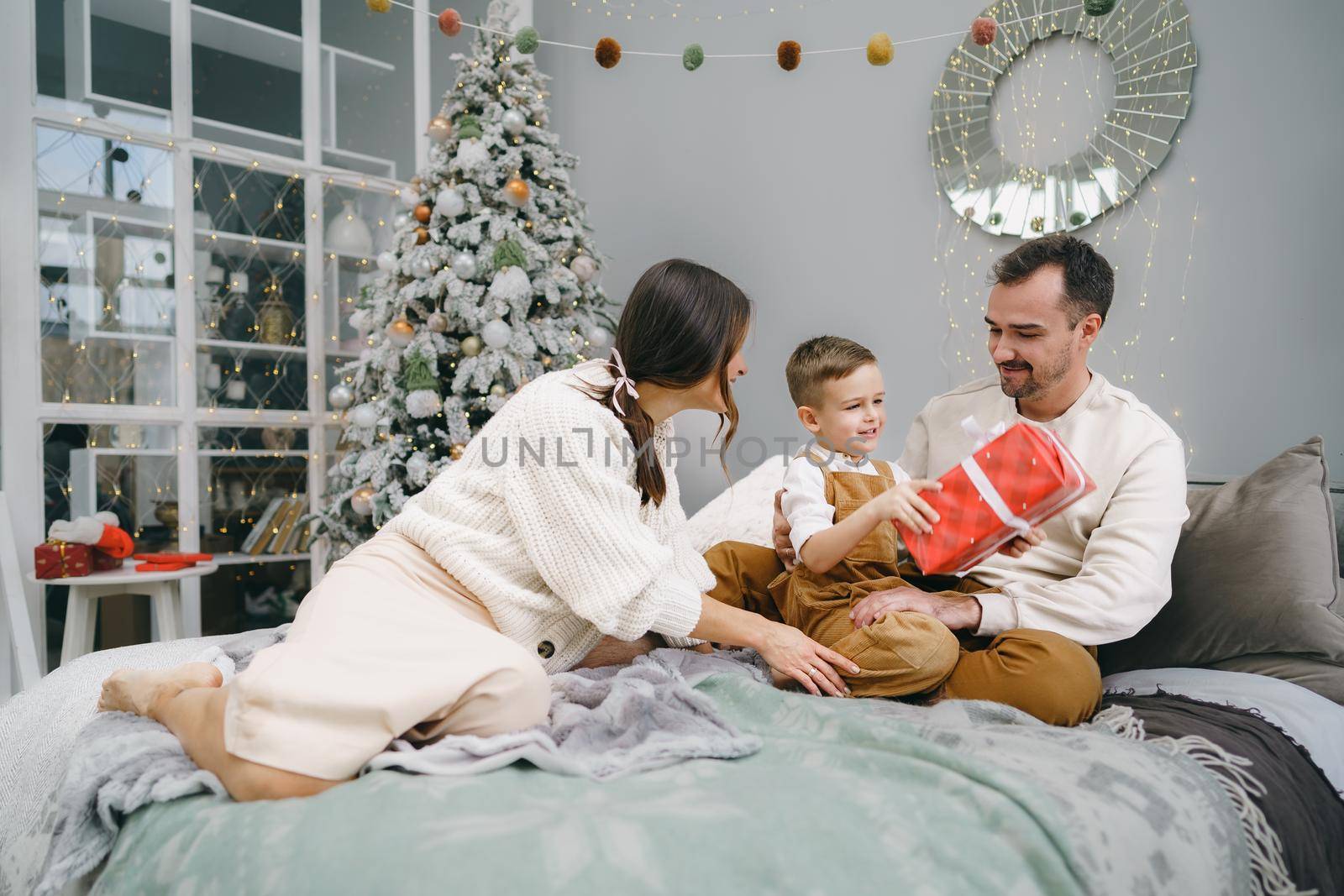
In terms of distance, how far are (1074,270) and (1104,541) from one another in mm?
547

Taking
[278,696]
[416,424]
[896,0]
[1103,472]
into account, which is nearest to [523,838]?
[278,696]

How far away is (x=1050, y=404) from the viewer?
1.77 meters

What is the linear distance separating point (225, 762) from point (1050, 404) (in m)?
1.58

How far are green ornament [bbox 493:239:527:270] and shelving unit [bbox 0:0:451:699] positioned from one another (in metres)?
0.92

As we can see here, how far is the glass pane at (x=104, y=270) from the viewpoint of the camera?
320 centimetres

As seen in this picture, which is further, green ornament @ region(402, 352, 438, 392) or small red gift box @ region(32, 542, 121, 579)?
green ornament @ region(402, 352, 438, 392)

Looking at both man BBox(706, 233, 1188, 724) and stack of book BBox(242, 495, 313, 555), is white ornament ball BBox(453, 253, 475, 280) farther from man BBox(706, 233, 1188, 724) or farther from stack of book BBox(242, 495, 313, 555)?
man BBox(706, 233, 1188, 724)

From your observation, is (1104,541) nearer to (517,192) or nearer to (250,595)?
(517,192)

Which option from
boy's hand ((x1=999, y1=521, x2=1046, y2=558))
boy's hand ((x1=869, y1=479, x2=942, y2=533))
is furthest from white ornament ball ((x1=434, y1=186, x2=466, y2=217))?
boy's hand ((x1=999, y1=521, x2=1046, y2=558))

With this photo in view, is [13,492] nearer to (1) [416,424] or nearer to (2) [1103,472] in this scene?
(1) [416,424]

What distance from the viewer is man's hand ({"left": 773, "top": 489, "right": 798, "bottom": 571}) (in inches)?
70.7

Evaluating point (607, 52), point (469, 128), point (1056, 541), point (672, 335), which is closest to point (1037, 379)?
point (1056, 541)

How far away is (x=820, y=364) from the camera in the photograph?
1.82 meters

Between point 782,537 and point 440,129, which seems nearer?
point 782,537
